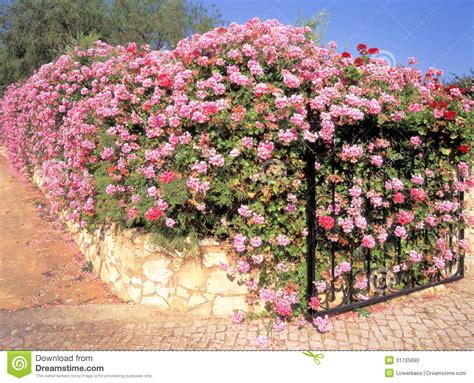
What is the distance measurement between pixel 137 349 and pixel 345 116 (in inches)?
118

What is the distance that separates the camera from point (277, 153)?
4.12m

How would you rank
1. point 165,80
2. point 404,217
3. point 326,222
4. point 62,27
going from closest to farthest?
point 326,222 < point 404,217 < point 165,80 < point 62,27

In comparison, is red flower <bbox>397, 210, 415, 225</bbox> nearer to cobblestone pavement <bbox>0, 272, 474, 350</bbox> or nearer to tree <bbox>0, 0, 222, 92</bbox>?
cobblestone pavement <bbox>0, 272, 474, 350</bbox>

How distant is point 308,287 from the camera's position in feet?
13.9

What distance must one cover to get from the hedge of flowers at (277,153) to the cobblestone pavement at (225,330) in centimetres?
22

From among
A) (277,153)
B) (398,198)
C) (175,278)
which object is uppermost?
(277,153)

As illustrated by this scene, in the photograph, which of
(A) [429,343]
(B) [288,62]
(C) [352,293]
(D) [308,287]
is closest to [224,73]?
(B) [288,62]

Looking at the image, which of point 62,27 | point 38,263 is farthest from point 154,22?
point 38,263

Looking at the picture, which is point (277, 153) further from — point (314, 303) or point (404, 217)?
point (404, 217)

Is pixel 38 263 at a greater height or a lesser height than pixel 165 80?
lesser

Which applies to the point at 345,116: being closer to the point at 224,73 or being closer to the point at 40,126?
the point at 224,73

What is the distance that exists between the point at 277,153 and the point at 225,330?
6.06 feet

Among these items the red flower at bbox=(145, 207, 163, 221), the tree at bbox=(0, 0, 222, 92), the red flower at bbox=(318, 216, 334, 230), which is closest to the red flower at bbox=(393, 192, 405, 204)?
the red flower at bbox=(318, 216, 334, 230)

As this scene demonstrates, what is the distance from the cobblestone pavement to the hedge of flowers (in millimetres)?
222
